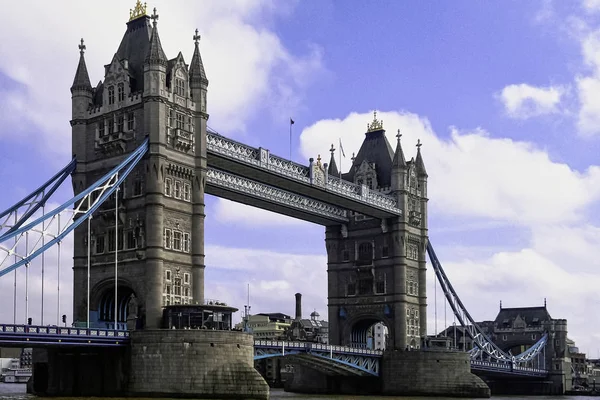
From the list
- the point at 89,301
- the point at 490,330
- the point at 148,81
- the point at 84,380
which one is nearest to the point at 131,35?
the point at 148,81

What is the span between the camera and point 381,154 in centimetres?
11506

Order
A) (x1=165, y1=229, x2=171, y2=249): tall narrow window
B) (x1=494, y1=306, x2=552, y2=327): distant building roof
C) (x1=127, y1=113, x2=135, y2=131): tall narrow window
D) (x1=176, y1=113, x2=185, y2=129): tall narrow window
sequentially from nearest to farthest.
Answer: (x1=165, y1=229, x2=171, y2=249): tall narrow window
(x1=127, y1=113, x2=135, y2=131): tall narrow window
(x1=176, y1=113, x2=185, y2=129): tall narrow window
(x1=494, y1=306, x2=552, y2=327): distant building roof

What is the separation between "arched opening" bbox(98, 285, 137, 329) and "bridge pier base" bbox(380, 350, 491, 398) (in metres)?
33.7

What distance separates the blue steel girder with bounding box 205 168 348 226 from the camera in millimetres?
90000

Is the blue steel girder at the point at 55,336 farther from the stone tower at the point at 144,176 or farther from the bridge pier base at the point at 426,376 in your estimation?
the bridge pier base at the point at 426,376

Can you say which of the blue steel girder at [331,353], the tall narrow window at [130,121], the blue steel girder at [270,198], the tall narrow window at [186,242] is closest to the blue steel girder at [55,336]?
the tall narrow window at [186,242]

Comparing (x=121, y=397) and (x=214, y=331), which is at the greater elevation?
(x=214, y=331)

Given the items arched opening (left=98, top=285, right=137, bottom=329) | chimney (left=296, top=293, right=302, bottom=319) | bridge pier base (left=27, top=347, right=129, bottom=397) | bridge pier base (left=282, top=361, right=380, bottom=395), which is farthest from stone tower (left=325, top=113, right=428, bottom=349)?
chimney (left=296, top=293, right=302, bottom=319)

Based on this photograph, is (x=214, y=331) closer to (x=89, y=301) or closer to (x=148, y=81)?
(x=89, y=301)

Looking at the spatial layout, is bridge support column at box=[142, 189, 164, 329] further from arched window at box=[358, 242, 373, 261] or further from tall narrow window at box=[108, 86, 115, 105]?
arched window at box=[358, 242, 373, 261]

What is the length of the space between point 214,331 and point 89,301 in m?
13.4

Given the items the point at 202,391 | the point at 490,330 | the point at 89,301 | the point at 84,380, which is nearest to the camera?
the point at 202,391

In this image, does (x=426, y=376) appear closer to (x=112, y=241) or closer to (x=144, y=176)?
(x=112, y=241)

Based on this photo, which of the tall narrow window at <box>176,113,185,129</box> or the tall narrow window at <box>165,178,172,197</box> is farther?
the tall narrow window at <box>176,113,185,129</box>
